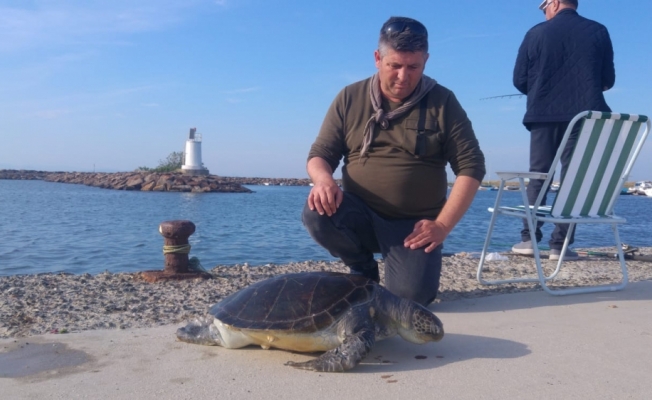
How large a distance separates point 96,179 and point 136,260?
72.2 meters

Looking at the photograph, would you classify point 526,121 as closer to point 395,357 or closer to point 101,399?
point 395,357

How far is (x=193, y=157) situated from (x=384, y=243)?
61.0 metres

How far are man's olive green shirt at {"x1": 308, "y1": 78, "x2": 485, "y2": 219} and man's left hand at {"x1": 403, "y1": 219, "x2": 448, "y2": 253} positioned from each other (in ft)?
1.18

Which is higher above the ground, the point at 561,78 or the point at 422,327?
the point at 561,78

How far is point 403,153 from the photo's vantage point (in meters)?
3.55

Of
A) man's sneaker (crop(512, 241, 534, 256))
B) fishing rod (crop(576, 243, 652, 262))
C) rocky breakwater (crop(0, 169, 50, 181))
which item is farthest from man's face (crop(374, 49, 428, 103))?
rocky breakwater (crop(0, 169, 50, 181))

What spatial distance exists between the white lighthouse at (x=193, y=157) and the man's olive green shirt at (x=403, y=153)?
58.4 m

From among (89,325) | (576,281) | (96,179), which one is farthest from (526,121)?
(96,179)

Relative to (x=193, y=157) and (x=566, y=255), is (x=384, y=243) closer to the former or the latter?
(x=566, y=255)

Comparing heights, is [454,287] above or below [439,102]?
below

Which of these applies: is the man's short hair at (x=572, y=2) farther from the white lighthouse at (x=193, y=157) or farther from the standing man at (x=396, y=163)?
the white lighthouse at (x=193, y=157)

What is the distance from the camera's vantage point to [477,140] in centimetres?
356

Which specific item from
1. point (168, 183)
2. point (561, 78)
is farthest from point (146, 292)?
point (168, 183)

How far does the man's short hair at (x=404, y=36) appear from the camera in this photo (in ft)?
10.7
